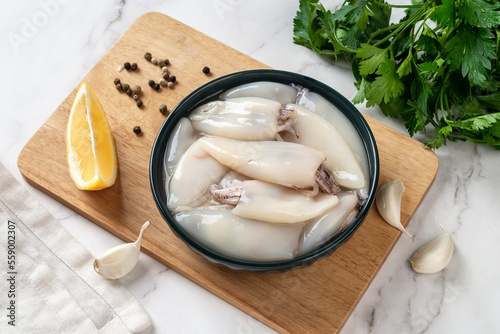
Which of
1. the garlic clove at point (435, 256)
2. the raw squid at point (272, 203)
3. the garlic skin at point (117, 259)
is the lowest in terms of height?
the garlic clove at point (435, 256)

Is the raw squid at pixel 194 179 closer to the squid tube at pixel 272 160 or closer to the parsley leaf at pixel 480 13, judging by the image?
the squid tube at pixel 272 160

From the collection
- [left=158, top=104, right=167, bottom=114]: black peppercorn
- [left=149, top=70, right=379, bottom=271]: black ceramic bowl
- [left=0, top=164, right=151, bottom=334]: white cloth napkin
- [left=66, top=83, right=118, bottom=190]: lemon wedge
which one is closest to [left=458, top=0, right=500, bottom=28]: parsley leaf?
[left=149, top=70, right=379, bottom=271]: black ceramic bowl

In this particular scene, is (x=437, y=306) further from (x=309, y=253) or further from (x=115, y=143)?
(x=115, y=143)

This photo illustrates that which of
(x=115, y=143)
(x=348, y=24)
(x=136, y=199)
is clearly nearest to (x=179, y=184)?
(x=136, y=199)

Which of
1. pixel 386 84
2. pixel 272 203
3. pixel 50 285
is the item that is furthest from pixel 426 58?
pixel 50 285

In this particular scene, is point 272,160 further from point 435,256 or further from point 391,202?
point 435,256

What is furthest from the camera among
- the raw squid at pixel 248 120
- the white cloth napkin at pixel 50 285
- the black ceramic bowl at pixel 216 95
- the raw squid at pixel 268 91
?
the white cloth napkin at pixel 50 285

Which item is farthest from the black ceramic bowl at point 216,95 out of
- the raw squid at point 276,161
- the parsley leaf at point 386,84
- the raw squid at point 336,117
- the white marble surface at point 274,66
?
the white marble surface at point 274,66
